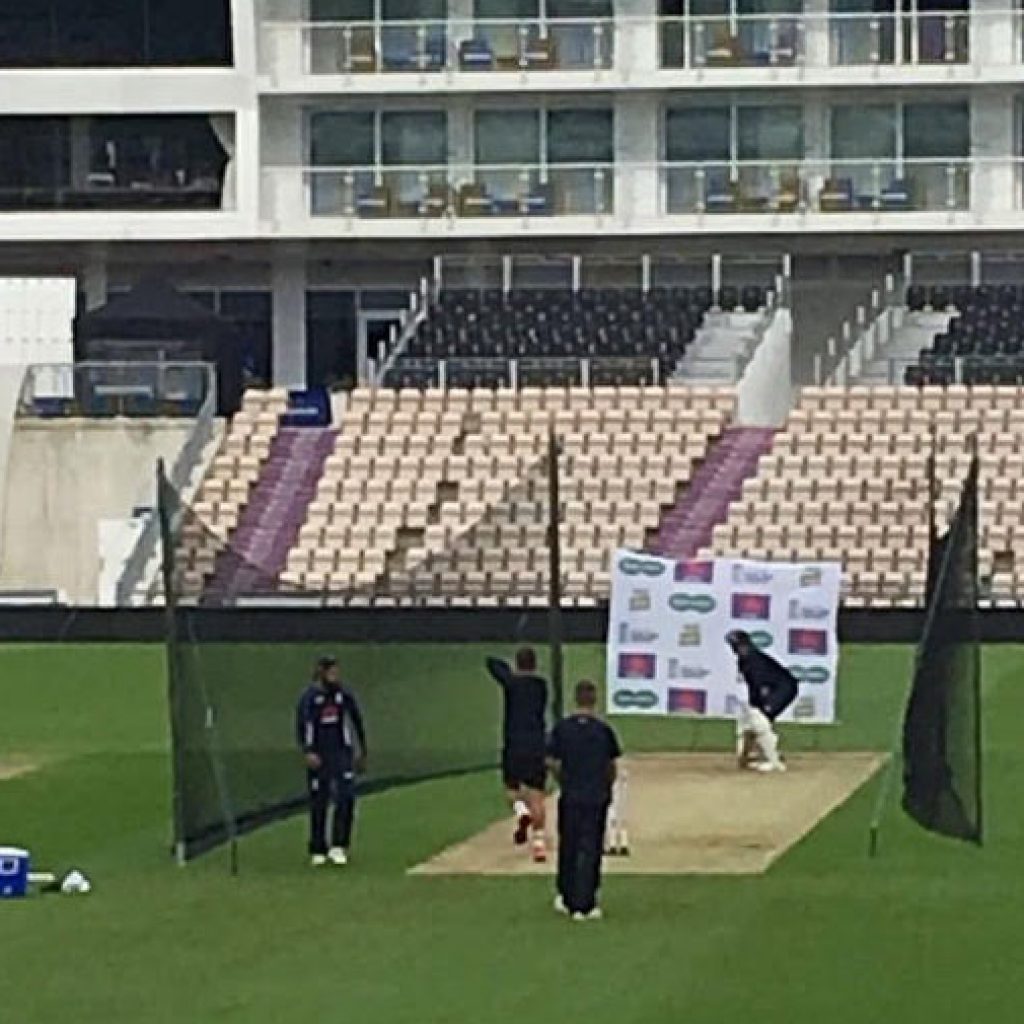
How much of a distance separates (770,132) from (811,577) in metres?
36.3

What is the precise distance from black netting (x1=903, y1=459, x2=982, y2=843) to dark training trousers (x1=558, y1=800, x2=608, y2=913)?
518 cm

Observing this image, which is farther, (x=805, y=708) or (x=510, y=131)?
(x=510, y=131)

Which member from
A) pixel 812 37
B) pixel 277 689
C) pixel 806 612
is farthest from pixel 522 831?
pixel 812 37

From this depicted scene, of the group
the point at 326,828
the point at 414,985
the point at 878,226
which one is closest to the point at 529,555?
the point at 878,226

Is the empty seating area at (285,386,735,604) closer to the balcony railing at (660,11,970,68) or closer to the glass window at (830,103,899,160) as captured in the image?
the glass window at (830,103,899,160)

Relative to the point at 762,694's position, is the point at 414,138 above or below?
above

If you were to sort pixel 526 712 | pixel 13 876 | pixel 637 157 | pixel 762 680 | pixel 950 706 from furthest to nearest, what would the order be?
pixel 637 157 → pixel 762 680 → pixel 950 706 → pixel 526 712 → pixel 13 876

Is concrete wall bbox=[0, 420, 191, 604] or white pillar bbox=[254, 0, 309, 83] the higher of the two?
white pillar bbox=[254, 0, 309, 83]

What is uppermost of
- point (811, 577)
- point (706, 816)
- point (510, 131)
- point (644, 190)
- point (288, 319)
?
point (510, 131)

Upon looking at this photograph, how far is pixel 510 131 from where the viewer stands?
245ft

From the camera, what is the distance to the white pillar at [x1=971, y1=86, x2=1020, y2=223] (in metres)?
72.7

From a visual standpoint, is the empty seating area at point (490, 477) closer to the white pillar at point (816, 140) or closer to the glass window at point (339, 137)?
the white pillar at point (816, 140)

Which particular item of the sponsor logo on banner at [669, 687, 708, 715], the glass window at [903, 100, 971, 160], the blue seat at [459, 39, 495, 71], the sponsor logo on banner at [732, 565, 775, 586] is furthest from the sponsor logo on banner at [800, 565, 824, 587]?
the blue seat at [459, 39, 495, 71]

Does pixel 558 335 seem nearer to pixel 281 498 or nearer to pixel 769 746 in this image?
pixel 281 498
